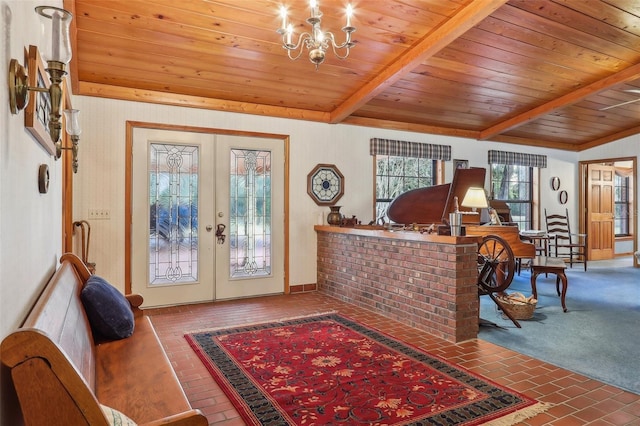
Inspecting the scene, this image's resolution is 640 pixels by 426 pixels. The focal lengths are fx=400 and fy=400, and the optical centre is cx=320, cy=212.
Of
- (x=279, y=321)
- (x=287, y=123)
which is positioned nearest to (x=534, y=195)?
(x=287, y=123)

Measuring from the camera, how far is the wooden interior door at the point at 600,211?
884 cm

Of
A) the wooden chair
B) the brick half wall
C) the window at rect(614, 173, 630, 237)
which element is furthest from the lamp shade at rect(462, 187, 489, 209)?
the window at rect(614, 173, 630, 237)

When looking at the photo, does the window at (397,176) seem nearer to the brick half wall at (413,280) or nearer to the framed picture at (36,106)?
the brick half wall at (413,280)

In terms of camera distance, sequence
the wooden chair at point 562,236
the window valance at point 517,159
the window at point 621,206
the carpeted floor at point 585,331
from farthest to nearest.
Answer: the window at point 621,206 → the wooden chair at point 562,236 → the window valance at point 517,159 → the carpeted floor at point 585,331

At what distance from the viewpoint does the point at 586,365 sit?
3.00m

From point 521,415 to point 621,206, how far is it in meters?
10.3

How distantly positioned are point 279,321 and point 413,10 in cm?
330

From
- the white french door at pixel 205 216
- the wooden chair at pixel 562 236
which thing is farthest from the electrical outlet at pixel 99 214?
the wooden chair at pixel 562 236

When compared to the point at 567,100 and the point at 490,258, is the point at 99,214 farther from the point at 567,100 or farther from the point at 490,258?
the point at 567,100

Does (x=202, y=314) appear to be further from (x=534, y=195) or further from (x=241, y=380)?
(x=534, y=195)

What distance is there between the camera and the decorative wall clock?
5.72 meters

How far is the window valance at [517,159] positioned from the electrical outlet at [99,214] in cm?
636

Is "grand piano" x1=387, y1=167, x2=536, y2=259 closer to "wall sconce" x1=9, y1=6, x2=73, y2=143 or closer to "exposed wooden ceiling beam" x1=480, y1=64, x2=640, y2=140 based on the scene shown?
"exposed wooden ceiling beam" x1=480, y1=64, x2=640, y2=140

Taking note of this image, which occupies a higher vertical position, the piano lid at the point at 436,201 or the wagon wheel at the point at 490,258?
the piano lid at the point at 436,201
